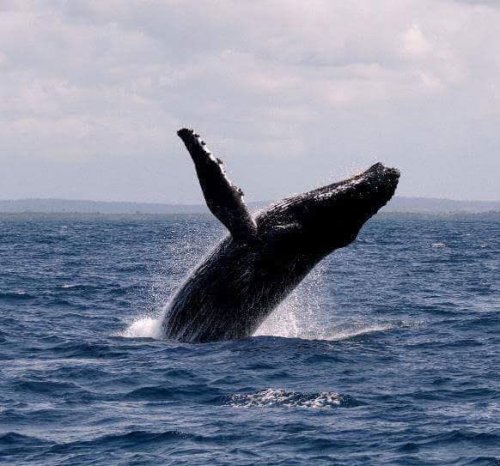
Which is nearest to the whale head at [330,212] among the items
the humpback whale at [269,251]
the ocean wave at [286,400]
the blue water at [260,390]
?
the humpback whale at [269,251]

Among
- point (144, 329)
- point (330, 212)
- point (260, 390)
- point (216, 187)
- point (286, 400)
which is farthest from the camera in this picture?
point (144, 329)

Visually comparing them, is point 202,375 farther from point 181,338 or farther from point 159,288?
point 159,288

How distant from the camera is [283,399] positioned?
1112 centimetres

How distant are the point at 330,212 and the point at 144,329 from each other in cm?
430

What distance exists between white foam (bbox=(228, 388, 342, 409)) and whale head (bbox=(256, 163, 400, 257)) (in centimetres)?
291

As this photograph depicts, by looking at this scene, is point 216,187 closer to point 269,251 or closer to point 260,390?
point 269,251

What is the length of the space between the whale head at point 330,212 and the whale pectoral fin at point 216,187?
0.64 meters

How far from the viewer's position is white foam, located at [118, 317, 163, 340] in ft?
49.6

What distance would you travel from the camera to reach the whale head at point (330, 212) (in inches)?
534

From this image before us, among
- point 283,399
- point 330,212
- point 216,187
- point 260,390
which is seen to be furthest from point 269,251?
point 283,399

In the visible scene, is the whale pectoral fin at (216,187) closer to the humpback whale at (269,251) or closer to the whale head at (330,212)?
the humpback whale at (269,251)

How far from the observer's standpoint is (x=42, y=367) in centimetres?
1316

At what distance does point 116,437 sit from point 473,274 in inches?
1020

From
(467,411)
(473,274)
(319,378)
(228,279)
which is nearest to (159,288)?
(473,274)
